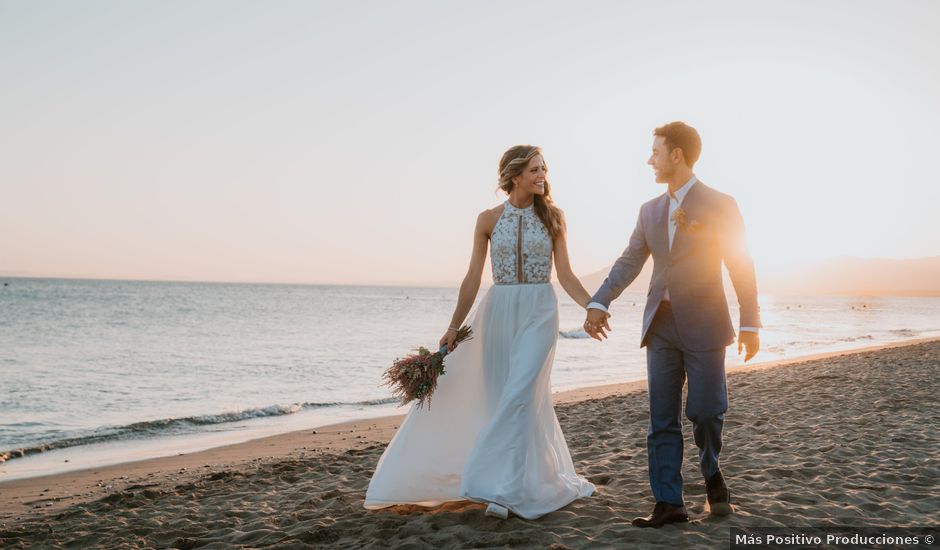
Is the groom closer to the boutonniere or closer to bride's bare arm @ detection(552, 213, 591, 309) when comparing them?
the boutonniere

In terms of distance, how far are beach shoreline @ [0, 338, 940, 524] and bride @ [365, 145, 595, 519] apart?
3.33 meters

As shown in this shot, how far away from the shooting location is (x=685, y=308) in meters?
3.78

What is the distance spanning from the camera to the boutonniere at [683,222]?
12.3 feet

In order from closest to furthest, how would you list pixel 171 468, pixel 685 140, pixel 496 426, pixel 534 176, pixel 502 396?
pixel 685 140
pixel 496 426
pixel 502 396
pixel 534 176
pixel 171 468

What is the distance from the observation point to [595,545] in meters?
3.69

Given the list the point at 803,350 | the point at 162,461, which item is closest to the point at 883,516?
the point at 162,461

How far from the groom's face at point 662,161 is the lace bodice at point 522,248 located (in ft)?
2.61

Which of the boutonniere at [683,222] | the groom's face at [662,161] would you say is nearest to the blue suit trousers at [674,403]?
the boutonniere at [683,222]

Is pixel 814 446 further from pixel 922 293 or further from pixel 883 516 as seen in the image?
pixel 922 293

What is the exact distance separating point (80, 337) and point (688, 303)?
2912 centimetres

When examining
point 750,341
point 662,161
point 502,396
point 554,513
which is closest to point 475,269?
point 502,396

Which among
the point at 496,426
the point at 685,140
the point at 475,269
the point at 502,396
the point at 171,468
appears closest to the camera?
the point at 685,140

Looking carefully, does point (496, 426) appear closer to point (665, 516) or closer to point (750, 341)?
point (665, 516)

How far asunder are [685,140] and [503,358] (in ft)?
5.54
